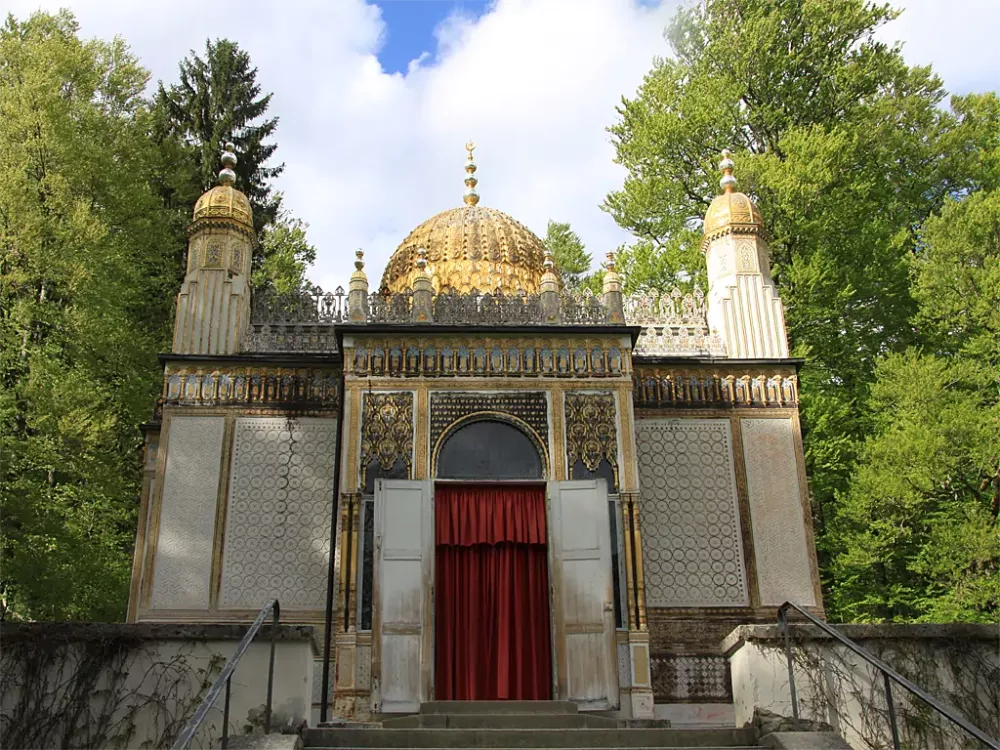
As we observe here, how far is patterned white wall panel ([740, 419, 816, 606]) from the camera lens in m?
13.4

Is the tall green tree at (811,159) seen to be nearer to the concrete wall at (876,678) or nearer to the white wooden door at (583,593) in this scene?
the white wooden door at (583,593)

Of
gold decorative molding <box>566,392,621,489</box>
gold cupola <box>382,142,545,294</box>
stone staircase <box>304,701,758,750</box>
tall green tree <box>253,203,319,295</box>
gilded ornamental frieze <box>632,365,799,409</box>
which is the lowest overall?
stone staircase <box>304,701,758,750</box>

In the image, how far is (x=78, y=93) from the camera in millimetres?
19672

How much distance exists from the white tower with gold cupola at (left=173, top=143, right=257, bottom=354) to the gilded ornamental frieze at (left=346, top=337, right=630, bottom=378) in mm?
2779

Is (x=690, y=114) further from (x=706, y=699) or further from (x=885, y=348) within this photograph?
(x=706, y=699)

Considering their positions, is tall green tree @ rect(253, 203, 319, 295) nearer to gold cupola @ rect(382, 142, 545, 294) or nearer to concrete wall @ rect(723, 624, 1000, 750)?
gold cupola @ rect(382, 142, 545, 294)

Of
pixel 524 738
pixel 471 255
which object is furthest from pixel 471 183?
pixel 524 738

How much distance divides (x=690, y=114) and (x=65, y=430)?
46.9 feet

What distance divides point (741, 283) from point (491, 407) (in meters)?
5.07

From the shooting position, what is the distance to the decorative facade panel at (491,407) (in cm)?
1277

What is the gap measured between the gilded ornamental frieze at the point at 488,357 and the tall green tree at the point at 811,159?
7481 millimetres

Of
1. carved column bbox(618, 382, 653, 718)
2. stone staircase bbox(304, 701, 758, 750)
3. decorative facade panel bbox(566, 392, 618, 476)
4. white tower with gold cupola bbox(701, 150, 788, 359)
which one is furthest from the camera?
white tower with gold cupola bbox(701, 150, 788, 359)

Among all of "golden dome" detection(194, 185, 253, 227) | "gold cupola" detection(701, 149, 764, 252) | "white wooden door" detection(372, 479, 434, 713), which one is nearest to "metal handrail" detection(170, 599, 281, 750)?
"white wooden door" detection(372, 479, 434, 713)

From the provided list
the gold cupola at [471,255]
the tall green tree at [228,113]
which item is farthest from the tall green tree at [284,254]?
the gold cupola at [471,255]
